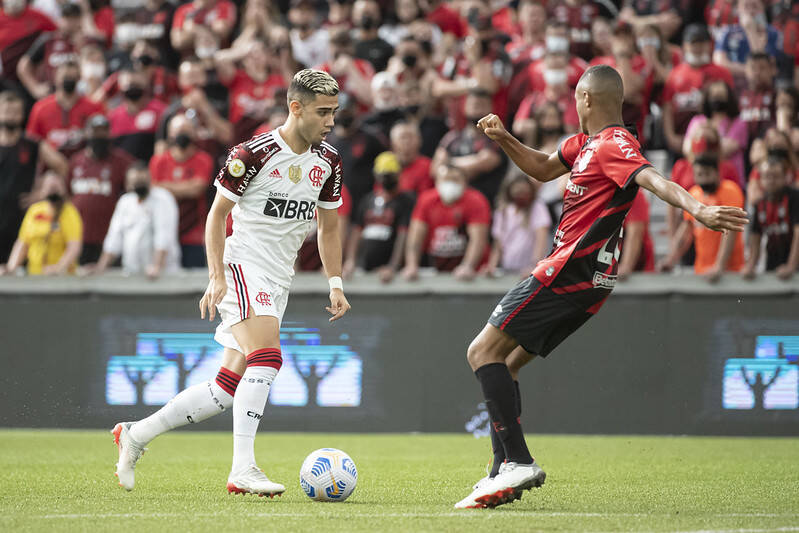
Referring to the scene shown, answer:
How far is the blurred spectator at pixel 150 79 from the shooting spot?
15.1 metres

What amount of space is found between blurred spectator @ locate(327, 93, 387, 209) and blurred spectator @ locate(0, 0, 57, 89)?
591cm

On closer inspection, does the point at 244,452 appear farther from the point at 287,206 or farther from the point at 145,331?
the point at 145,331

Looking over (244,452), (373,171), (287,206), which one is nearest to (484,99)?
(373,171)

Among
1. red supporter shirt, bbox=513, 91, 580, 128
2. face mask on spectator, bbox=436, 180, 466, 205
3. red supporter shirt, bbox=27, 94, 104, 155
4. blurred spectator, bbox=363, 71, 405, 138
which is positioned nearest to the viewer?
face mask on spectator, bbox=436, 180, 466, 205

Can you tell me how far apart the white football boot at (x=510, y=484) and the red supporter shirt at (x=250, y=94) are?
9.02 meters

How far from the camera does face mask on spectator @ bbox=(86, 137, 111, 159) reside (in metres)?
13.4

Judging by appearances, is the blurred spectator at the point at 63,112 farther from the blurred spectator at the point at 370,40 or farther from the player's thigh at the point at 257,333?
the player's thigh at the point at 257,333

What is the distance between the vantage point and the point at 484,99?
43.2 feet

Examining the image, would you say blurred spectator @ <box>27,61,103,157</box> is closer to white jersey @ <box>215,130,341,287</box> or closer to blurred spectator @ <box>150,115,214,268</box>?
blurred spectator @ <box>150,115,214,268</box>

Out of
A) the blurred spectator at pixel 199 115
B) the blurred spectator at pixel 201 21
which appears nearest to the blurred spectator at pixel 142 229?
the blurred spectator at pixel 199 115

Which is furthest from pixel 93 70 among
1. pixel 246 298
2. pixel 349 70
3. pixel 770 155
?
pixel 246 298

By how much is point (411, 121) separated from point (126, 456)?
783 cm

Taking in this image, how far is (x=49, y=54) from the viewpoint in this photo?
52.7 feet

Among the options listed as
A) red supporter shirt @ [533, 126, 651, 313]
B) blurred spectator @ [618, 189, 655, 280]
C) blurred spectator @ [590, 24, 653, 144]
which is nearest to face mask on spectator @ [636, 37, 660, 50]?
blurred spectator @ [590, 24, 653, 144]
